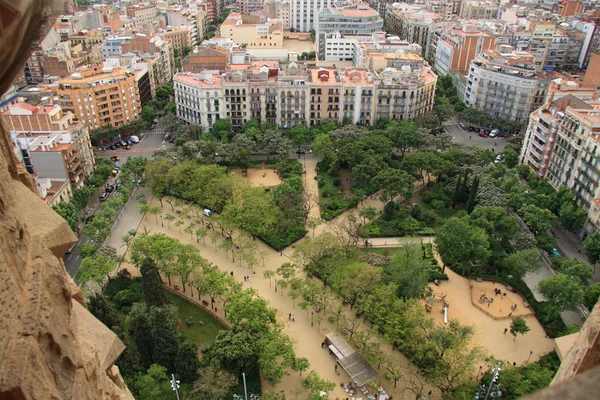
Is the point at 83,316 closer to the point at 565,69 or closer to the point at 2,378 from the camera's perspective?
the point at 2,378

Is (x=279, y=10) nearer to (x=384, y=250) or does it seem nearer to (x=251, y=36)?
(x=251, y=36)

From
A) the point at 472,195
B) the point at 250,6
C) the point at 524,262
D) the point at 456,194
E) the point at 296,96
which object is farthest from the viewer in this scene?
the point at 250,6

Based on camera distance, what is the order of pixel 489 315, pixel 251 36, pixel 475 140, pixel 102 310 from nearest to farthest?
pixel 102 310, pixel 489 315, pixel 475 140, pixel 251 36

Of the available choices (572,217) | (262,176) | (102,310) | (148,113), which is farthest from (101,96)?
(572,217)

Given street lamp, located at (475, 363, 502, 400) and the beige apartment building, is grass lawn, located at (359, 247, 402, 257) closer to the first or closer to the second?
street lamp, located at (475, 363, 502, 400)

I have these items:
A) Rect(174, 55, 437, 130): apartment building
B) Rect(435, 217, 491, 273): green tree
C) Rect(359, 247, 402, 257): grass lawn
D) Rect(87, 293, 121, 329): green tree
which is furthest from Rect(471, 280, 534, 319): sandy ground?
Rect(174, 55, 437, 130): apartment building

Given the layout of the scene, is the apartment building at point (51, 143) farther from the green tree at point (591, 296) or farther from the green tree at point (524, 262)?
the green tree at point (591, 296)

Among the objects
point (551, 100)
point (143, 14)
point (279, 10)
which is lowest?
point (551, 100)

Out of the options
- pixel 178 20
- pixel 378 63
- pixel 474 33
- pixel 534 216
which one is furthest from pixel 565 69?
pixel 178 20
